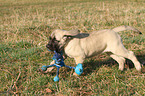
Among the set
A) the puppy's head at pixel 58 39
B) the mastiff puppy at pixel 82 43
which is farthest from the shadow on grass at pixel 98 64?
the puppy's head at pixel 58 39

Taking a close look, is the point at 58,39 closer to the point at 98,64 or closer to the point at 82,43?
the point at 82,43

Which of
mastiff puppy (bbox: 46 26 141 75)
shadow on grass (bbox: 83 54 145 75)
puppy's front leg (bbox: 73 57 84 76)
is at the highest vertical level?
mastiff puppy (bbox: 46 26 141 75)

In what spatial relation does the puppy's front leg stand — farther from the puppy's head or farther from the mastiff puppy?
the puppy's head

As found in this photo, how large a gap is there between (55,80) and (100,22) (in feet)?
15.6

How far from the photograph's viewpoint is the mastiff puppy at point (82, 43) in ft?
9.20

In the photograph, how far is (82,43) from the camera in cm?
301

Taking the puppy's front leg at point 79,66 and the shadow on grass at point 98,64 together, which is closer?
the puppy's front leg at point 79,66

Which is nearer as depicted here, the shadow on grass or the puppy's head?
the puppy's head

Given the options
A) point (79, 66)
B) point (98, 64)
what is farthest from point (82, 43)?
point (98, 64)

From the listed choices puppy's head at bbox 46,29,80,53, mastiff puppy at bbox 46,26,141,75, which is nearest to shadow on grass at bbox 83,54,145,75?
mastiff puppy at bbox 46,26,141,75

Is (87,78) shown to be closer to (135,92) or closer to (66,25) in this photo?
(135,92)

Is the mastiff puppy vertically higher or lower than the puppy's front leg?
higher

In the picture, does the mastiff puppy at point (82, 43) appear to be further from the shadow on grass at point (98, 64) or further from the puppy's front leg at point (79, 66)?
the shadow on grass at point (98, 64)

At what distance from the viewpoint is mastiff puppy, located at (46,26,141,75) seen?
9.20ft
